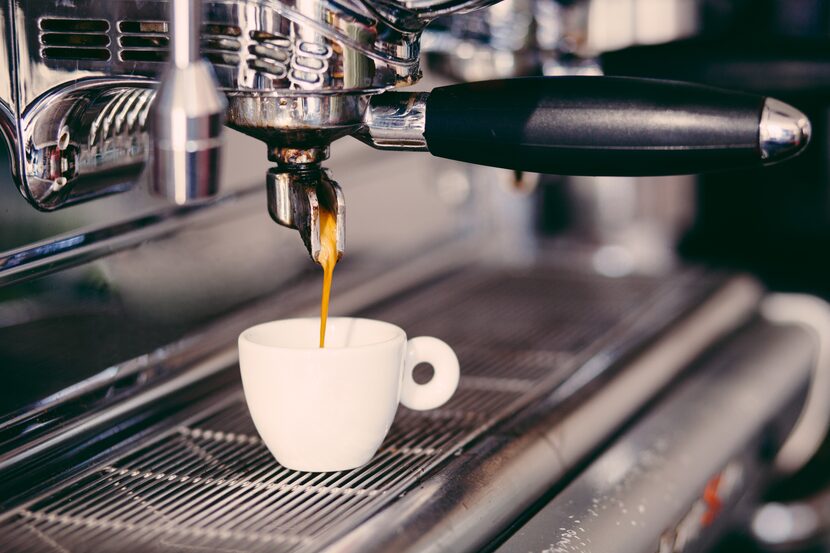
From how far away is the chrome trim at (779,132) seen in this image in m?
0.47

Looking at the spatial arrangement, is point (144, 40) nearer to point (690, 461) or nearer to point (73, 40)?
point (73, 40)

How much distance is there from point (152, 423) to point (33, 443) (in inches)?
3.3

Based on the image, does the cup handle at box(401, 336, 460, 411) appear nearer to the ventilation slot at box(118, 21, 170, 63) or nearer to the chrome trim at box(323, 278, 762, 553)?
the chrome trim at box(323, 278, 762, 553)

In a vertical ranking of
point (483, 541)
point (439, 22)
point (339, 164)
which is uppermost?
point (439, 22)

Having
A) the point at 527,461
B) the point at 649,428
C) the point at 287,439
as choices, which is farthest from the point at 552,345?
the point at 287,439

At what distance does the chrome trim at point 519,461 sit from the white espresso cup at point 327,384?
0.05 m

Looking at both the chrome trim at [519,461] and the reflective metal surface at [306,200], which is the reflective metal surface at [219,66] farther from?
the chrome trim at [519,461]

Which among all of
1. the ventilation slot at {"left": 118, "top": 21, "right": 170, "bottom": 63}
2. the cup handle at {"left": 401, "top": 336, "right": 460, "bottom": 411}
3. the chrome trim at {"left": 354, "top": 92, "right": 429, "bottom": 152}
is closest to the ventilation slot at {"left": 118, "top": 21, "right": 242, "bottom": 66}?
the ventilation slot at {"left": 118, "top": 21, "right": 170, "bottom": 63}

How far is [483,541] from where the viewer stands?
1.69 feet

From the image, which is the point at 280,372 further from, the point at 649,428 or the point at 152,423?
the point at 649,428

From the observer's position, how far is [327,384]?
498 millimetres

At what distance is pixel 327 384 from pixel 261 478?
0.24ft

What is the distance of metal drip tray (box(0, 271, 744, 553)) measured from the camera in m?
0.47

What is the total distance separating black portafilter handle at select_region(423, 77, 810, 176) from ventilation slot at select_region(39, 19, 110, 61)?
16cm
